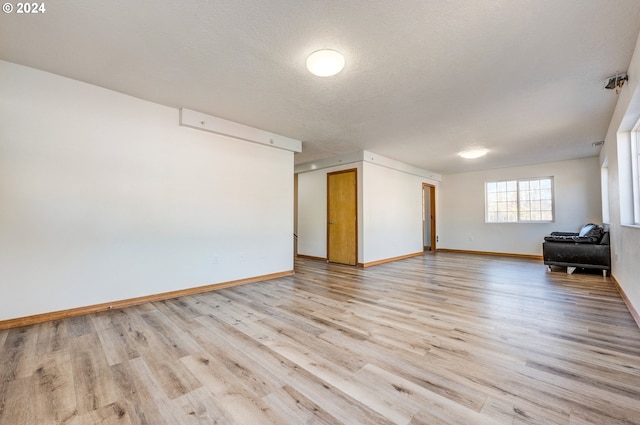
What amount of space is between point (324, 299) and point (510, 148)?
4855 millimetres

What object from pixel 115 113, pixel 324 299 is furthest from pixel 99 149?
pixel 324 299

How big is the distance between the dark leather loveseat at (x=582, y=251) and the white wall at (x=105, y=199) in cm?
565

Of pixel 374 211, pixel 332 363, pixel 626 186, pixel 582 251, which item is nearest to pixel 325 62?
pixel 332 363

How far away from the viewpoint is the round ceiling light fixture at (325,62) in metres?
2.26

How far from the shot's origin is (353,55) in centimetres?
235

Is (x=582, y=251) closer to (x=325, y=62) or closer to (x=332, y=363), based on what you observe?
(x=332, y=363)

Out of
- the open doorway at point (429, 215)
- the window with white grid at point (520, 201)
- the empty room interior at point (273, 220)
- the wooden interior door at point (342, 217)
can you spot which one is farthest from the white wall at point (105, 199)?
the window with white grid at point (520, 201)

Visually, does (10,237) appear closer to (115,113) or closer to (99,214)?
(99,214)

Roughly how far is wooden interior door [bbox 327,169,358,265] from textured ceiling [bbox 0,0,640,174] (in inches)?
82.1

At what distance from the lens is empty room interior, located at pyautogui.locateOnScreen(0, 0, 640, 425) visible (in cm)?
157

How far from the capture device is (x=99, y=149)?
2971 mm

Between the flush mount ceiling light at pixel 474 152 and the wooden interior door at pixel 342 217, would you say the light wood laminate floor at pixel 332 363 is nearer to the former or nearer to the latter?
the wooden interior door at pixel 342 217

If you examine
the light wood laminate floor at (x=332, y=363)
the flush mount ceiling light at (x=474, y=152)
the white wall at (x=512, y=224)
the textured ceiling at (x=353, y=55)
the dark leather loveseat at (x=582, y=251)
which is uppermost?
the textured ceiling at (x=353, y=55)

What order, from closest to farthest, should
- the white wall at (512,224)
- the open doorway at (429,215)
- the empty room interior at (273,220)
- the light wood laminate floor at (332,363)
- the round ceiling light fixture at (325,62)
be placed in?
the light wood laminate floor at (332,363) → the empty room interior at (273,220) → the round ceiling light fixture at (325,62) → the white wall at (512,224) → the open doorway at (429,215)
